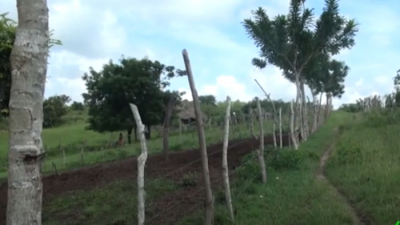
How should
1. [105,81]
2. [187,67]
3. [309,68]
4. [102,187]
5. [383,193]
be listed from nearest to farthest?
1. [187,67]
2. [383,193]
3. [102,187]
4. [309,68]
5. [105,81]

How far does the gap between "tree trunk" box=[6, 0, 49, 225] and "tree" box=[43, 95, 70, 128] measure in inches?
1619

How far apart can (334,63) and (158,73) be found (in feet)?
35.8

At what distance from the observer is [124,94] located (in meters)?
30.9

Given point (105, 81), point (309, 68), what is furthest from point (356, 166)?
point (105, 81)

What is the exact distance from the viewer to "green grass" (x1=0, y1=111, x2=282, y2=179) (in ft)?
76.6

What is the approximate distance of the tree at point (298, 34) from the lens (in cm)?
1883

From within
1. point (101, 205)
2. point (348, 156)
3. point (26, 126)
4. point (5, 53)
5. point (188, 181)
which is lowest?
point (101, 205)

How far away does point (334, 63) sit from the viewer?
3447 cm

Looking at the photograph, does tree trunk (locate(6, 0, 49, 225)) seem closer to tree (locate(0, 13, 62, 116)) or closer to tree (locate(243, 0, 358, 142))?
tree (locate(0, 13, 62, 116))

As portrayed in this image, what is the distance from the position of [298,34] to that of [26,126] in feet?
55.7

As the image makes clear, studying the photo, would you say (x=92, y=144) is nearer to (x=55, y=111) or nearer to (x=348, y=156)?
(x=55, y=111)

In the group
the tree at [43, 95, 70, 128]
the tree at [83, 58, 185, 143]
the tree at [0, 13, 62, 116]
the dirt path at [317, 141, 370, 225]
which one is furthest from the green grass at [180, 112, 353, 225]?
the tree at [43, 95, 70, 128]

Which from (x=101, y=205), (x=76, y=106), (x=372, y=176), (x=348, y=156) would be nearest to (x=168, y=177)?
(x=101, y=205)

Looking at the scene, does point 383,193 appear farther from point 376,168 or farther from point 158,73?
point 158,73
